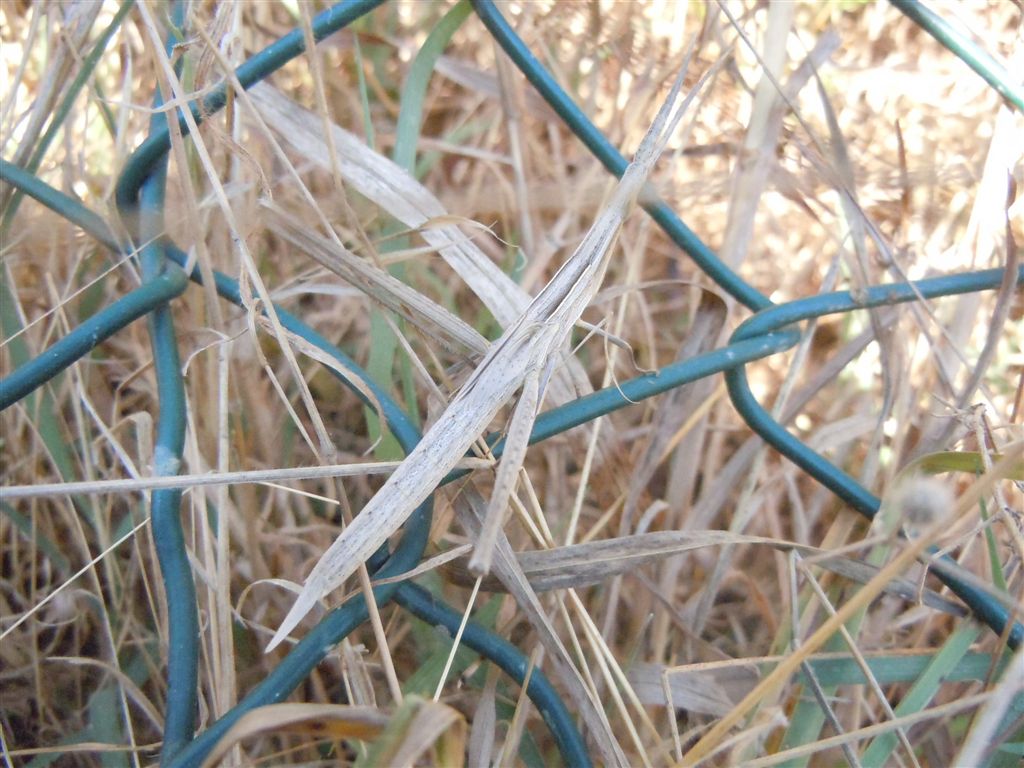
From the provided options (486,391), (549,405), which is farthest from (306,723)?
(549,405)

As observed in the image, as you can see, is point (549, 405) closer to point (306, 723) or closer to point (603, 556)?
point (603, 556)

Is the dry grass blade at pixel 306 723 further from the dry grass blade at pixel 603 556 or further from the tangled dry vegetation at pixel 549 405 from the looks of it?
the dry grass blade at pixel 603 556

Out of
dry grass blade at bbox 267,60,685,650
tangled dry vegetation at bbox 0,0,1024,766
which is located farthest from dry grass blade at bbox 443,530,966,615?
dry grass blade at bbox 267,60,685,650

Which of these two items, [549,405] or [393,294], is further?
[549,405]

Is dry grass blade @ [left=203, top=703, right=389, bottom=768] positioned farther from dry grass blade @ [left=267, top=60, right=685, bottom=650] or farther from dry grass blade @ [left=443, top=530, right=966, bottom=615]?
dry grass blade @ [left=443, top=530, right=966, bottom=615]

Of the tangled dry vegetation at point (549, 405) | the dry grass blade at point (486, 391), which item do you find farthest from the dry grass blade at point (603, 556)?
the dry grass blade at point (486, 391)
